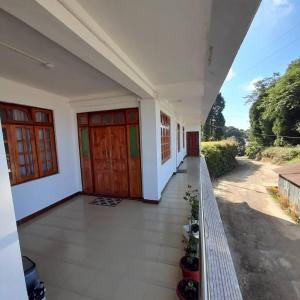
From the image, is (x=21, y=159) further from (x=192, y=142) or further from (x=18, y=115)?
(x=192, y=142)

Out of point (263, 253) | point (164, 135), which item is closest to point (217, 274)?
point (164, 135)

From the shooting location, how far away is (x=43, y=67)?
249 cm

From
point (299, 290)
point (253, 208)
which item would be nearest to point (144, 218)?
point (299, 290)

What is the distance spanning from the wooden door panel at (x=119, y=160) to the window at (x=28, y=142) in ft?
4.31

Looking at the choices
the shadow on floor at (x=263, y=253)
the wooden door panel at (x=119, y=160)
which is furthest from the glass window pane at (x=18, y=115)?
the shadow on floor at (x=263, y=253)

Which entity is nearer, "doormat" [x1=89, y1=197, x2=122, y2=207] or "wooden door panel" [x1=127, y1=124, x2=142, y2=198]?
"doormat" [x1=89, y1=197, x2=122, y2=207]

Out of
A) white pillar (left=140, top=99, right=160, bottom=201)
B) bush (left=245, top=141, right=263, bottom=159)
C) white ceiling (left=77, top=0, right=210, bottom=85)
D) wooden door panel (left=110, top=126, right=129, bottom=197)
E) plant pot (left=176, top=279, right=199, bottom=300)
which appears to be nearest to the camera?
white ceiling (left=77, top=0, right=210, bottom=85)

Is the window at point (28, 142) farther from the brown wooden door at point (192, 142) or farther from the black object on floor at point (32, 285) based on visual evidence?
the brown wooden door at point (192, 142)

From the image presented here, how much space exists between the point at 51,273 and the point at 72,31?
247 centimetres

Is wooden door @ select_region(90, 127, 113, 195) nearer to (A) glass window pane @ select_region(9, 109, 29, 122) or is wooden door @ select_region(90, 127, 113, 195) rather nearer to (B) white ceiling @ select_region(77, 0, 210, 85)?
(A) glass window pane @ select_region(9, 109, 29, 122)

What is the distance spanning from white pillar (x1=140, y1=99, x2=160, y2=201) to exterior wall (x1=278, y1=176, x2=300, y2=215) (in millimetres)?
7989

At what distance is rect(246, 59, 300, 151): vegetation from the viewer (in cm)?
1548

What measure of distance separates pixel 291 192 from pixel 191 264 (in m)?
9.87

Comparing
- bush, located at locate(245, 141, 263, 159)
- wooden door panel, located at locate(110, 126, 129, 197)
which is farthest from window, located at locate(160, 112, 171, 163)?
bush, located at locate(245, 141, 263, 159)
